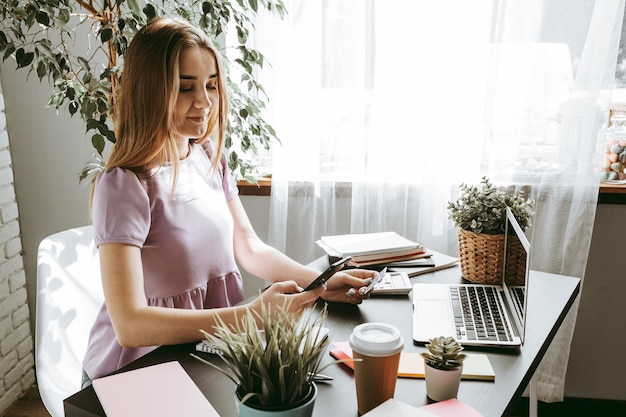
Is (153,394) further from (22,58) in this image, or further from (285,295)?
(22,58)

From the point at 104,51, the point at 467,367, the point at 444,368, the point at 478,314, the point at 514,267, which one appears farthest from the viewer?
the point at 104,51

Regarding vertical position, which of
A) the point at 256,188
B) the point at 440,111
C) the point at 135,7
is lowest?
the point at 256,188

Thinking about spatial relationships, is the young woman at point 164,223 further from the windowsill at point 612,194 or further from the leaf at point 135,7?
the windowsill at point 612,194

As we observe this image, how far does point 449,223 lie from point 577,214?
0.43 metres

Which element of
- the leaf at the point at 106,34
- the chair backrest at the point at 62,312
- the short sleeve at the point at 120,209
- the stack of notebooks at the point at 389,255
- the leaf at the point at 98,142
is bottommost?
the chair backrest at the point at 62,312

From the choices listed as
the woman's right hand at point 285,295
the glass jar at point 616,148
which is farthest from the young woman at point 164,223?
the glass jar at point 616,148

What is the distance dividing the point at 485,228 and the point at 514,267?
0.42 ft

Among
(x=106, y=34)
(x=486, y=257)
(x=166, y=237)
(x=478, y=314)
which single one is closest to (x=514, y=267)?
(x=486, y=257)

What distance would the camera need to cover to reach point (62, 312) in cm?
149

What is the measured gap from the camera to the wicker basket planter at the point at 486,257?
143 centimetres

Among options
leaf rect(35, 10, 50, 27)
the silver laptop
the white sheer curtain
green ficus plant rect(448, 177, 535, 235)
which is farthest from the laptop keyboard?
leaf rect(35, 10, 50, 27)

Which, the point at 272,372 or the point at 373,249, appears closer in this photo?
the point at 272,372

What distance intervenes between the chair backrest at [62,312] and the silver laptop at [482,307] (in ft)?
2.84

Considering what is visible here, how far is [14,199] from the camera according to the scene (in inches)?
91.4
